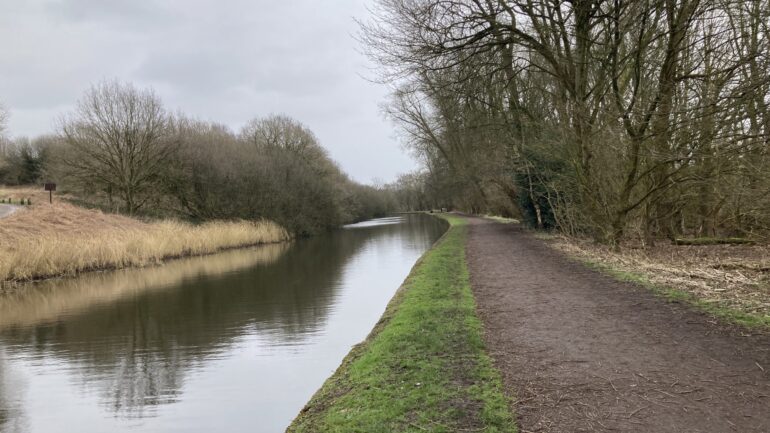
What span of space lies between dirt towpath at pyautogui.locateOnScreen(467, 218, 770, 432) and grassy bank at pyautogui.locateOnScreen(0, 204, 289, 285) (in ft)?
53.3

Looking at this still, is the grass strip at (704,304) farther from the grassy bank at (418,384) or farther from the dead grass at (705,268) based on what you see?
the grassy bank at (418,384)

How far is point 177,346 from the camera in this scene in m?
10.0

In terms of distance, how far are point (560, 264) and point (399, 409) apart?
366 inches

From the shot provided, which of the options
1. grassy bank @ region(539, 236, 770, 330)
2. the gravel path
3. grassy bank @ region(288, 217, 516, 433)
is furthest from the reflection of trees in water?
the gravel path

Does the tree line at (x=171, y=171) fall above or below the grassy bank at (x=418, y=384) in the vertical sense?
above

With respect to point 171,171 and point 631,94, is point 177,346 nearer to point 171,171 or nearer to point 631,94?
point 631,94

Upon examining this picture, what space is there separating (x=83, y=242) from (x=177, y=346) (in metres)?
12.8

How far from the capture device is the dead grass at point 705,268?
7355mm

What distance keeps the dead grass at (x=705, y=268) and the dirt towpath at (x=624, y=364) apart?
0.71 meters

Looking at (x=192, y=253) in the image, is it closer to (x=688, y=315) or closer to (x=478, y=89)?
(x=478, y=89)

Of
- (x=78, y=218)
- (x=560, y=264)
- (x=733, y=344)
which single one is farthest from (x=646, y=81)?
(x=78, y=218)

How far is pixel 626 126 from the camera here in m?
12.3

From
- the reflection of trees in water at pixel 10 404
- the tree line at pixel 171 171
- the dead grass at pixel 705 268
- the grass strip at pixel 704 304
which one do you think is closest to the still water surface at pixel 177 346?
the reflection of trees in water at pixel 10 404

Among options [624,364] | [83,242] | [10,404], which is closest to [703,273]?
[624,364]
